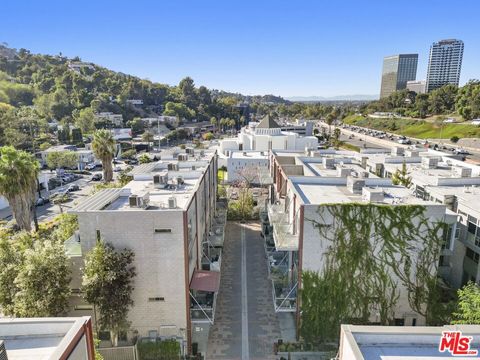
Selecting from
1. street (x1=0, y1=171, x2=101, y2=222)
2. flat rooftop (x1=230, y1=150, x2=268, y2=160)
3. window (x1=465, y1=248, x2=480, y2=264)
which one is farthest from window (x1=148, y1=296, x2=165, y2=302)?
flat rooftop (x1=230, y1=150, x2=268, y2=160)

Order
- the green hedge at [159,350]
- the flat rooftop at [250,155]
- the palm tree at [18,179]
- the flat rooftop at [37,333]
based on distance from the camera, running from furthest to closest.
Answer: the flat rooftop at [250,155]
the palm tree at [18,179]
the green hedge at [159,350]
the flat rooftop at [37,333]

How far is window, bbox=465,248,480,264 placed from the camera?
2361cm

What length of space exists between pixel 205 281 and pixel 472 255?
19434 mm

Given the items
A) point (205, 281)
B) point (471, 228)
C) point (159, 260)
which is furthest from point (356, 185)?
point (159, 260)

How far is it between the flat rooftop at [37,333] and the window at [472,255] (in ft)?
82.5

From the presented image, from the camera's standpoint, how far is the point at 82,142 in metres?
96.9

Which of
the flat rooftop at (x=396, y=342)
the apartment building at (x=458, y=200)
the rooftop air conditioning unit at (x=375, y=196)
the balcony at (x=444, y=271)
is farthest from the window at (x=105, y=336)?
the apartment building at (x=458, y=200)

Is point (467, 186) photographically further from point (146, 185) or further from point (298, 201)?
point (146, 185)

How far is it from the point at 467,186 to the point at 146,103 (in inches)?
6300

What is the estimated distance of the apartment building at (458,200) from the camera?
24219 mm

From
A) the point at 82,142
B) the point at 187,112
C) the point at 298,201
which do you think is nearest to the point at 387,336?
the point at 298,201

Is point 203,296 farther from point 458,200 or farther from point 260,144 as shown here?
point 260,144

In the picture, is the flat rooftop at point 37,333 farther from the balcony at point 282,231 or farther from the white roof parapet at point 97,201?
the balcony at point 282,231

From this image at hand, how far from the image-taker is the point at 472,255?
79.3 ft
